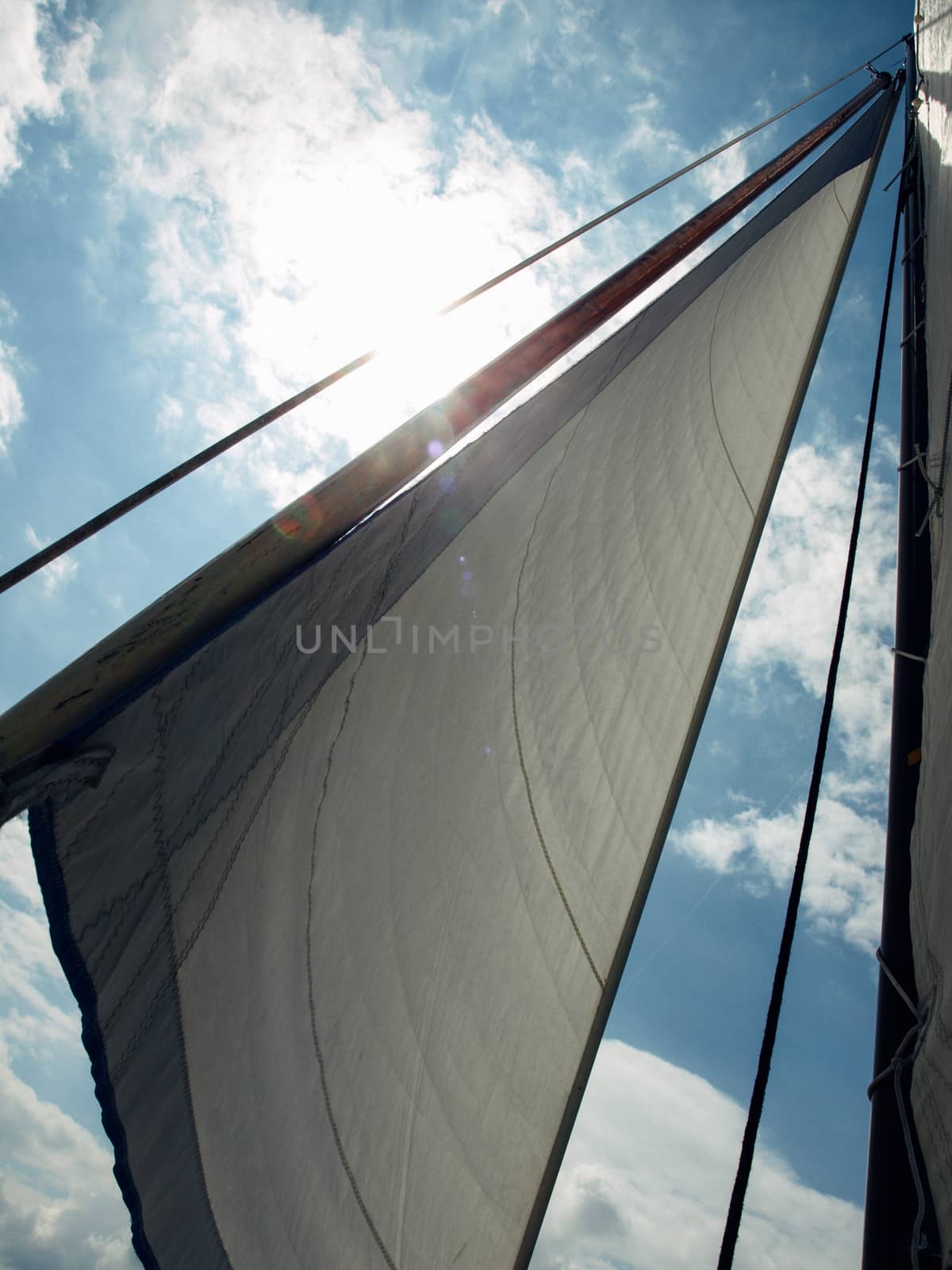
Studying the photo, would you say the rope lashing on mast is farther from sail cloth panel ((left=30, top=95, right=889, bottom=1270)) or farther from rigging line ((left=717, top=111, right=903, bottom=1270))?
sail cloth panel ((left=30, top=95, right=889, bottom=1270))

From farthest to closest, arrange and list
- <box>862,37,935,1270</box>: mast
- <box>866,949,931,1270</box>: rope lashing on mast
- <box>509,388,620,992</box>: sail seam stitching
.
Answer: <box>509,388,620,992</box>: sail seam stitching → <box>862,37,935,1270</box>: mast → <box>866,949,931,1270</box>: rope lashing on mast

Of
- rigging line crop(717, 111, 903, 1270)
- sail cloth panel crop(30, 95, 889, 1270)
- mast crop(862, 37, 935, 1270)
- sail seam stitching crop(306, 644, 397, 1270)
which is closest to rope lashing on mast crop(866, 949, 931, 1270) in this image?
mast crop(862, 37, 935, 1270)

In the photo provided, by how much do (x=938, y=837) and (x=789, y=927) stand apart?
1.05 m

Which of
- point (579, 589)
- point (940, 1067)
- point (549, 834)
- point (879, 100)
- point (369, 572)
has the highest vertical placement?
point (879, 100)

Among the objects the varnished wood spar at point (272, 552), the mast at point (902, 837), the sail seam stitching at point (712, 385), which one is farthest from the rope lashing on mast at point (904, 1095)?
the sail seam stitching at point (712, 385)

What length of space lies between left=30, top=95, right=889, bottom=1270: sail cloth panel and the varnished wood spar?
0.20 ft

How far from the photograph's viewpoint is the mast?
1537 millimetres

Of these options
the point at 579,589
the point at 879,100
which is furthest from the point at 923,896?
the point at 879,100

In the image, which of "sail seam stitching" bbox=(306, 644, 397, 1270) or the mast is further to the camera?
"sail seam stitching" bbox=(306, 644, 397, 1270)

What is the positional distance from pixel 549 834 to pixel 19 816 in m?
1.81

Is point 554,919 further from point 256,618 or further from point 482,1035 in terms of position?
point 256,618

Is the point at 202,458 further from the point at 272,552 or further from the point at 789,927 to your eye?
the point at 789,927

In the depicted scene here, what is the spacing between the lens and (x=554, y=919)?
2502mm

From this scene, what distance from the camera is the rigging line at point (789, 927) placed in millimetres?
1860
